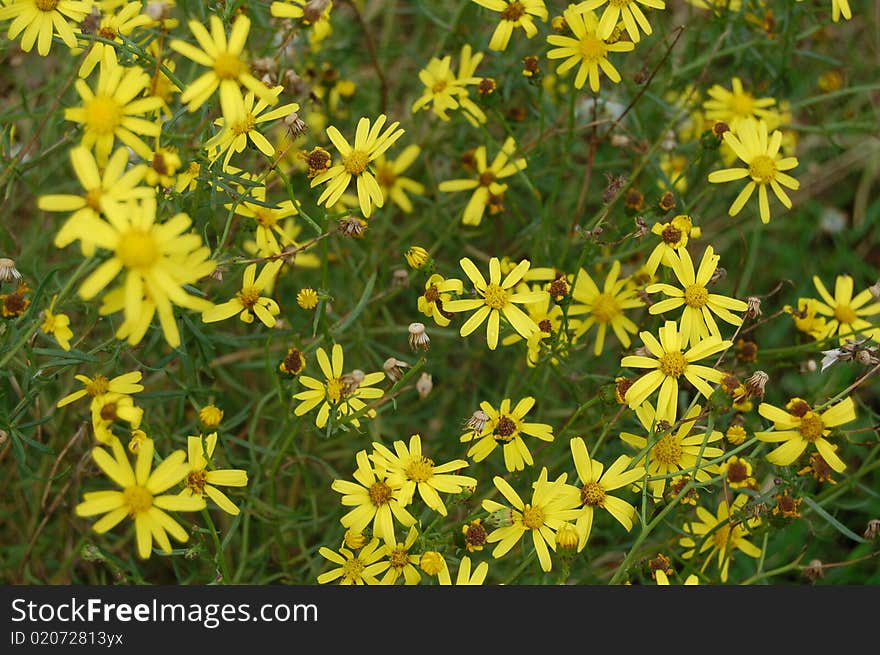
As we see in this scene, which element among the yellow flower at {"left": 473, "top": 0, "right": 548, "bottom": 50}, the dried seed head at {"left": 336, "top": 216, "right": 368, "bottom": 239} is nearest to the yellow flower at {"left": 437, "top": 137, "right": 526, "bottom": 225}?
the yellow flower at {"left": 473, "top": 0, "right": 548, "bottom": 50}

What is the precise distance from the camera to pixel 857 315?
93.5 inches

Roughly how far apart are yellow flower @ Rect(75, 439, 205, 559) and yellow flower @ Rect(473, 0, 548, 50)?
4.29 ft

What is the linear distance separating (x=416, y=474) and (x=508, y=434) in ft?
0.73

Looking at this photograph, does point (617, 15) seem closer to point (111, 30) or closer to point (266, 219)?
point (266, 219)

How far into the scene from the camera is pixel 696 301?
2.00 metres

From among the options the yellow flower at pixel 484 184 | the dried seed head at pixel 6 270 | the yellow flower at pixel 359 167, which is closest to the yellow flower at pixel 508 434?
the yellow flower at pixel 359 167

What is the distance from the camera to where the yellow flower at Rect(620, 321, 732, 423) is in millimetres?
1866

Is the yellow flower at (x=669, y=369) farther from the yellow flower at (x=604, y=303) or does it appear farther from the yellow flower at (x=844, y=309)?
the yellow flower at (x=844, y=309)

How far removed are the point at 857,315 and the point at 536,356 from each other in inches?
35.7

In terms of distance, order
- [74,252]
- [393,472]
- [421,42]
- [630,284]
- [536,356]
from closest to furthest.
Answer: [393,472], [536,356], [630,284], [74,252], [421,42]

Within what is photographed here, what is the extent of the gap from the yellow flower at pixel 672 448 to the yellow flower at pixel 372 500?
52 centimetres

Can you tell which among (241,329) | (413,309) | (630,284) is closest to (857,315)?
(630,284)

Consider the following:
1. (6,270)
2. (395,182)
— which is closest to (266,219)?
(6,270)

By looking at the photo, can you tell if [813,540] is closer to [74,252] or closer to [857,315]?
[857,315]
